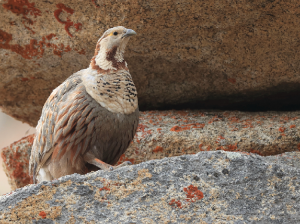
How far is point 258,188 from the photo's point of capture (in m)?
2.31

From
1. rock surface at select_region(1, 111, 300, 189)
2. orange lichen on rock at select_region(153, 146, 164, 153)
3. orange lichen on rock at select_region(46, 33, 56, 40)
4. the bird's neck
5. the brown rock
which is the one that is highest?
orange lichen on rock at select_region(46, 33, 56, 40)

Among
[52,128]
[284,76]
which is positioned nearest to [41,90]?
[52,128]

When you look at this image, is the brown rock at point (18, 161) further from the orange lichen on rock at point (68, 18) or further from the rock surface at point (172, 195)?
the rock surface at point (172, 195)

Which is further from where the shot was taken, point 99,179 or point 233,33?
point 233,33

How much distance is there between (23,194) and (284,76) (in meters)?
3.07

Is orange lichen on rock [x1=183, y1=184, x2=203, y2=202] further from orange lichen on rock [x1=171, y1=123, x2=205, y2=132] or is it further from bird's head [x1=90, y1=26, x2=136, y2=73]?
orange lichen on rock [x1=171, y1=123, x2=205, y2=132]

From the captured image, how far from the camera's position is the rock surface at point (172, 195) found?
2.15 meters

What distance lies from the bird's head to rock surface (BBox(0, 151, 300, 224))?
133 centimetres

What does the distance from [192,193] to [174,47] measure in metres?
2.28

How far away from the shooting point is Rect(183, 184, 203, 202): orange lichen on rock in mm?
2260

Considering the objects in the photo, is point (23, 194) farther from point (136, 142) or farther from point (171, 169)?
point (136, 142)

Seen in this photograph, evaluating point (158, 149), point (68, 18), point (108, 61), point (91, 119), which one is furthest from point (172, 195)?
point (68, 18)

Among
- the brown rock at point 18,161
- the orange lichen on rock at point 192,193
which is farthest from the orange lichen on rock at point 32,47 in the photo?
the orange lichen on rock at point 192,193

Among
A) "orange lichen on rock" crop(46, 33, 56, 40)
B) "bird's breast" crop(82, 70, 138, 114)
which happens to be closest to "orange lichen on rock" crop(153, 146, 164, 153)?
"bird's breast" crop(82, 70, 138, 114)
